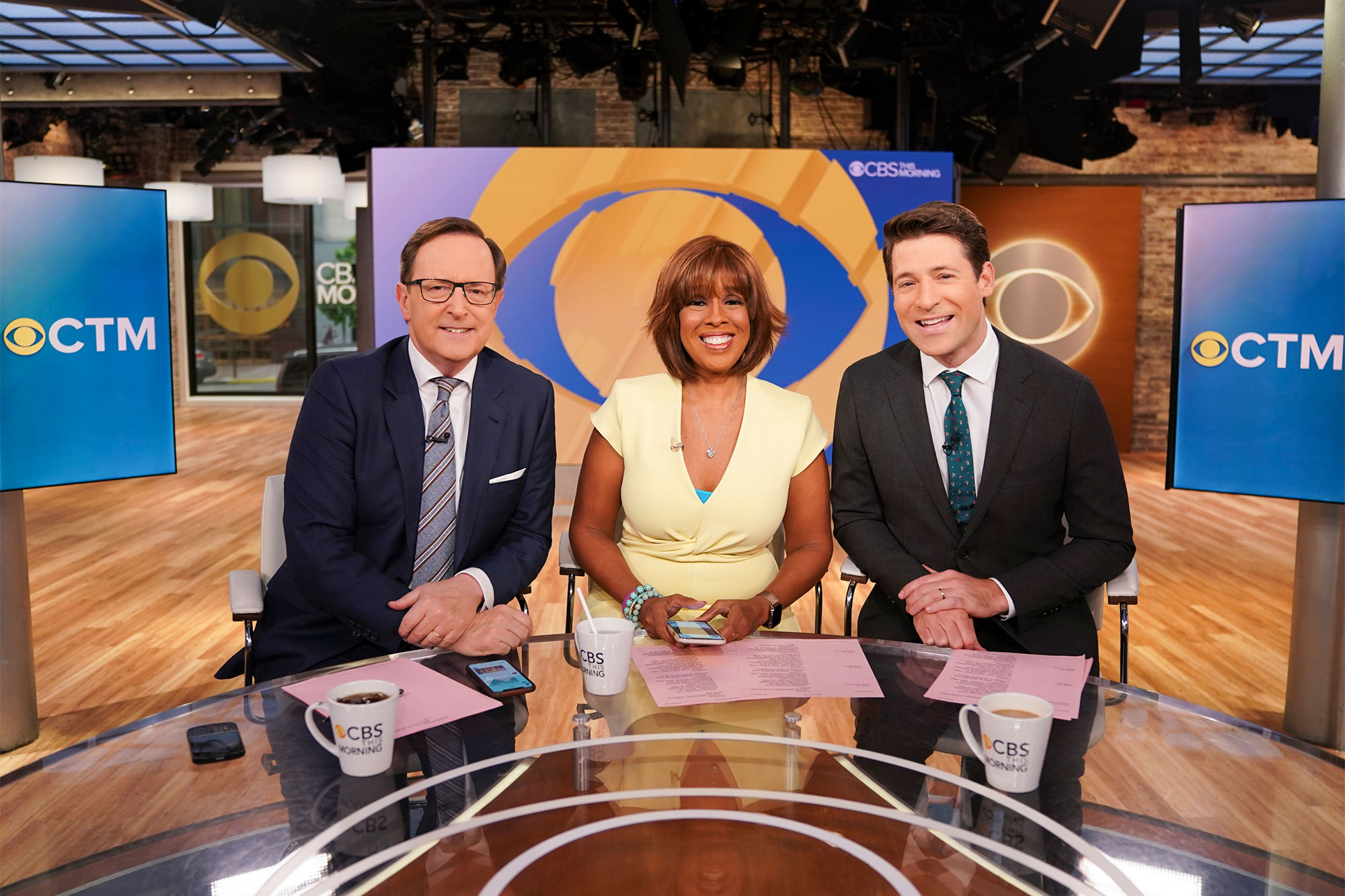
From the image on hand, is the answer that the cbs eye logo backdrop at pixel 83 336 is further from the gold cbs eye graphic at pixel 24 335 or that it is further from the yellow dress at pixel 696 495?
the yellow dress at pixel 696 495

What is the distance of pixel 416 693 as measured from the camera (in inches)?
64.7

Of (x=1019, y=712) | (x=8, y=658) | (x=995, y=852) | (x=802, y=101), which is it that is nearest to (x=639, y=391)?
(x=1019, y=712)

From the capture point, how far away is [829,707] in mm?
1611

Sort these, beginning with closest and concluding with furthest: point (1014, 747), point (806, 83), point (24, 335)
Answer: point (1014, 747) < point (24, 335) < point (806, 83)

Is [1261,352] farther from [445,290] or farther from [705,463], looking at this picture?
[445,290]

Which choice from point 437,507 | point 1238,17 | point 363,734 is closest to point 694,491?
point 437,507

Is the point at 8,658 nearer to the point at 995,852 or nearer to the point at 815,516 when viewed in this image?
the point at 815,516

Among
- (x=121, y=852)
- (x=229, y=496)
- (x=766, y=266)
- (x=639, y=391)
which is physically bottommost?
(x=229, y=496)

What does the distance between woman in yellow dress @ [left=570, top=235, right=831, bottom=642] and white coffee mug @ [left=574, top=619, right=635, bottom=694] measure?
0.70 m

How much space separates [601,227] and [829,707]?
19.2 feet

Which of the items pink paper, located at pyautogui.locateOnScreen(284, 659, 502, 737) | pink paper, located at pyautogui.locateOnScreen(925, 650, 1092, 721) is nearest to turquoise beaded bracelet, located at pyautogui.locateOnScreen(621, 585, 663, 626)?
pink paper, located at pyautogui.locateOnScreen(284, 659, 502, 737)

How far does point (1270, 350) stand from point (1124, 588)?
1.54 m

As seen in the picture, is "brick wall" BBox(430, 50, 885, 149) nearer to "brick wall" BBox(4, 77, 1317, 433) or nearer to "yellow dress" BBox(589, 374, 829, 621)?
"brick wall" BBox(4, 77, 1317, 433)

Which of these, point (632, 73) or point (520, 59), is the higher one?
point (520, 59)
